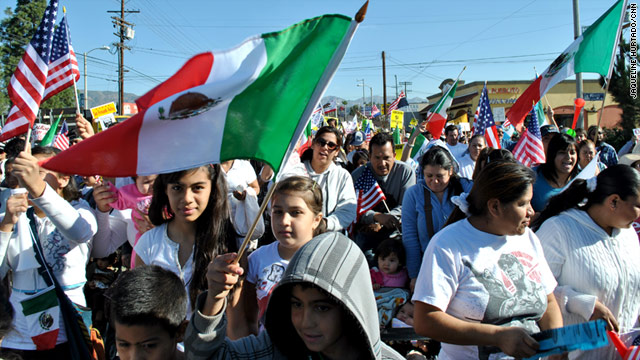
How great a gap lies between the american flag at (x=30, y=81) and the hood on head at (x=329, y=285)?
239cm

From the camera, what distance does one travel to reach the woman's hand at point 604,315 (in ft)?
8.94

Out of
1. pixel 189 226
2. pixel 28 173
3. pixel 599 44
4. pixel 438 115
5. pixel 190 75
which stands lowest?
pixel 189 226

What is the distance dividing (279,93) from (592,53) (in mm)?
4785

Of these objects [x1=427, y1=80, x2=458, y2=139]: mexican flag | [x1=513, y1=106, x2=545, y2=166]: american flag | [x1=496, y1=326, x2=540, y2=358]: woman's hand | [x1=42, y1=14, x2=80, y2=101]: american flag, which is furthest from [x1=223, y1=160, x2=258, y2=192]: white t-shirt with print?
[x1=427, y1=80, x2=458, y2=139]: mexican flag

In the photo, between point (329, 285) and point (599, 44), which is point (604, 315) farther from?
point (599, 44)

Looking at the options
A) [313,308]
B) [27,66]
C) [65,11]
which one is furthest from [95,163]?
[65,11]

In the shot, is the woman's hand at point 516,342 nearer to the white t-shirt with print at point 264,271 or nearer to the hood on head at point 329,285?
the hood on head at point 329,285

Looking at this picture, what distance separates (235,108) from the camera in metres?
1.94

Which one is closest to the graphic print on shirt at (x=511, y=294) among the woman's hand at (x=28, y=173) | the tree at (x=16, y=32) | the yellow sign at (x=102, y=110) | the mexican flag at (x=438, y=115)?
the woman's hand at (x=28, y=173)

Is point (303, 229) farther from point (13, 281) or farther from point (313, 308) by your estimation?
point (13, 281)

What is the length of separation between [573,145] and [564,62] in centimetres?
130

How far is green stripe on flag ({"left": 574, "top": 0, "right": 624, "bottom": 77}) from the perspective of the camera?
5027mm

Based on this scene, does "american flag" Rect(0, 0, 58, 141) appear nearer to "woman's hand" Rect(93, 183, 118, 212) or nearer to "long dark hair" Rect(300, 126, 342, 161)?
"woman's hand" Rect(93, 183, 118, 212)

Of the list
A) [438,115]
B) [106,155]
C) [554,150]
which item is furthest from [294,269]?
[438,115]
